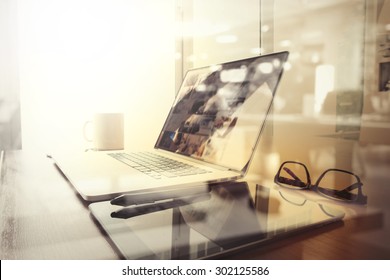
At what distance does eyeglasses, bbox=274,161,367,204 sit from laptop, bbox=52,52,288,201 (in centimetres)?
10

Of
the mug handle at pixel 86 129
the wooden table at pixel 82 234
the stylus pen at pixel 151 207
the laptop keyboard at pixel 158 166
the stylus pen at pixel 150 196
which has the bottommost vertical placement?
the wooden table at pixel 82 234

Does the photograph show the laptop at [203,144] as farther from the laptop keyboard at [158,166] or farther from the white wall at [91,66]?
the white wall at [91,66]

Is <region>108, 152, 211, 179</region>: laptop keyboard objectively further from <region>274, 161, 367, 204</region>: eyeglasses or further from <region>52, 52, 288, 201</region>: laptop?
<region>274, 161, 367, 204</region>: eyeglasses

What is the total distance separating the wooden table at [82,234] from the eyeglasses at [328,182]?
31 mm

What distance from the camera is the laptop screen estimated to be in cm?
57

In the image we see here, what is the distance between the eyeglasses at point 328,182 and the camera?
0.48 metres

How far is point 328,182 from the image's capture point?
0.56m

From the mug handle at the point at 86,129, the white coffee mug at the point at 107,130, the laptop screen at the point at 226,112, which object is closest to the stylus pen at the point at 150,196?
the laptop screen at the point at 226,112

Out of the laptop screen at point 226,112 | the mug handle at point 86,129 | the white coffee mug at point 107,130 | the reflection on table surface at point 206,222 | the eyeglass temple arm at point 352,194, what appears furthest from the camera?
the mug handle at point 86,129

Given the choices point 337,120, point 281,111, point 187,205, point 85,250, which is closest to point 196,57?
point 281,111

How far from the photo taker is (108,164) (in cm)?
62

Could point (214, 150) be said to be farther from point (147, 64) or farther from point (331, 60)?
point (147, 64)

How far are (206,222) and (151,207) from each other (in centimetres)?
8
